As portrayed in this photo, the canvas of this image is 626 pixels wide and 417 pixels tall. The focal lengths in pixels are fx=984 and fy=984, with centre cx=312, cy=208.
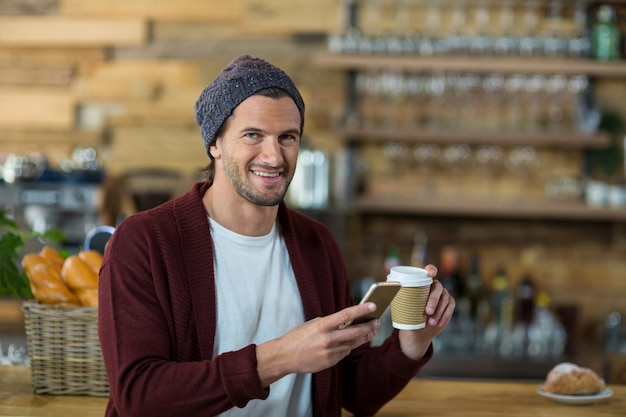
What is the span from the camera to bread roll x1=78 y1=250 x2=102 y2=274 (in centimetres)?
238

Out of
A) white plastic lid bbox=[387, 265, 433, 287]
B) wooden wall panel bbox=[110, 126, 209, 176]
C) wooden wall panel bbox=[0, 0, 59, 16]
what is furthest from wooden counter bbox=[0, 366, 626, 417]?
wooden wall panel bbox=[0, 0, 59, 16]

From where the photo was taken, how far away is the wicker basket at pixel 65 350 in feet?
7.38

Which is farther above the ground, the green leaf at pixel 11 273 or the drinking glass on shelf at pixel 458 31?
the drinking glass on shelf at pixel 458 31

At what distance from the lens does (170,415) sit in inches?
72.7

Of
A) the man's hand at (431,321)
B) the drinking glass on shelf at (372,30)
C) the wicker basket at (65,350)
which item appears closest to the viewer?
the man's hand at (431,321)

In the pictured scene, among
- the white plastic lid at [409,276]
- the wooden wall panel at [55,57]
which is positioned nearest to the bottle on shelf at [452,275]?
the wooden wall panel at [55,57]

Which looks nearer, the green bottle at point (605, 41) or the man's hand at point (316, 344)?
the man's hand at point (316, 344)

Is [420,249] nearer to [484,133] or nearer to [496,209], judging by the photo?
[496,209]

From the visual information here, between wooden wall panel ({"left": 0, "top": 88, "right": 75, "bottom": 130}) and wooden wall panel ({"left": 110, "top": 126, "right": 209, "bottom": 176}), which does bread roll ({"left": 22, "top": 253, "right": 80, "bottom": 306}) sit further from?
wooden wall panel ({"left": 0, "top": 88, "right": 75, "bottom": 130})

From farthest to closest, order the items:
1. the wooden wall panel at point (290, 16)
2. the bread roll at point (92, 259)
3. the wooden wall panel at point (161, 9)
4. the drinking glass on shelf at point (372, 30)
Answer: the wooden wall panel at point (161, 9)
the wooden wall panel at point (290, 16)
the drinking glass on shelf at point (372, 30)
the bread roll at point (92, 259)

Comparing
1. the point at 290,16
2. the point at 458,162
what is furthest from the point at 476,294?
the point at 290,16

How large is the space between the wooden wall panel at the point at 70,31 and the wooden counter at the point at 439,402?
324 cm

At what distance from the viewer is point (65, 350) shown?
2264mm

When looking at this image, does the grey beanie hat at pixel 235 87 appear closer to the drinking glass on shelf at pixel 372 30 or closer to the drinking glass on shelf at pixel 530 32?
the drinking glass on shelf at pixel 372 30
